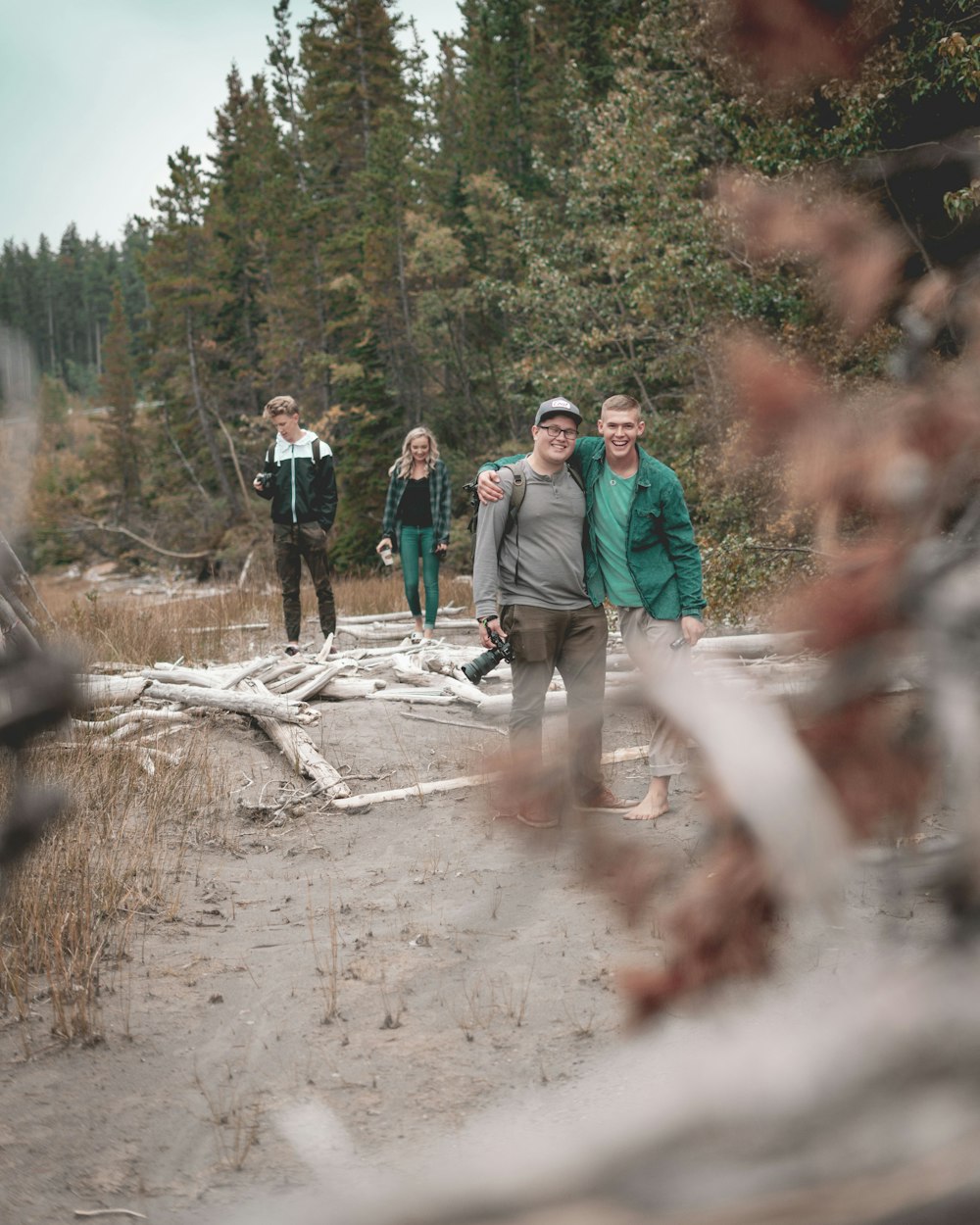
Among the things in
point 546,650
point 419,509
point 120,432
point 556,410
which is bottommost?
point 546,650

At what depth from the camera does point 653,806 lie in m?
6.10

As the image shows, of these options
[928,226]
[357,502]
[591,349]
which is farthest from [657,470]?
[357,502]

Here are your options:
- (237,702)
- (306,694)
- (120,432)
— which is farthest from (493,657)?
(120,432)

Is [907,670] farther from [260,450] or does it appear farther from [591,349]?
[260,450]

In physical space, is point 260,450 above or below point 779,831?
above

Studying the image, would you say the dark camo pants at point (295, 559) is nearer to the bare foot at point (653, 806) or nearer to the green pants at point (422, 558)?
the green pants at point (422, 558)

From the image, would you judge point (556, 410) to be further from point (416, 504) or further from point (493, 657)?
point (416, 504)

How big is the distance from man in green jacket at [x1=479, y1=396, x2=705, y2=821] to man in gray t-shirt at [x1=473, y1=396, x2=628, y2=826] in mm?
137

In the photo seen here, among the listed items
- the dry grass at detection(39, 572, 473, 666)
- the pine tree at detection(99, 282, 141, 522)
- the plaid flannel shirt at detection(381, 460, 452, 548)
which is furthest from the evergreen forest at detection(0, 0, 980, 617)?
the plaid flannel shirt at detection(381, 460, 452, 548)

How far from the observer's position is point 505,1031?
3842mm

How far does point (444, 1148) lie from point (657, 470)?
3786 mm

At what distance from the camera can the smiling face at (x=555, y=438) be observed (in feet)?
19.2

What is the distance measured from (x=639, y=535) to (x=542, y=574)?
1.97ft

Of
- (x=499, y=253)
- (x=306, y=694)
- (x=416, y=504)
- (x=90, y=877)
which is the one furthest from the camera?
(x=499, y=253)
